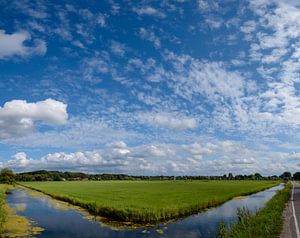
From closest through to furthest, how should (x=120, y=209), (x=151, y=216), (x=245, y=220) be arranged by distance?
(x=245, y=220), (x=151, y=216), (x=120, y=209)

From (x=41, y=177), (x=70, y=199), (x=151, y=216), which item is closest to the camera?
(x=151, y=216)

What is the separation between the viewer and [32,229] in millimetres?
24062

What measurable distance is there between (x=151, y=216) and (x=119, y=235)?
6049 millimetres

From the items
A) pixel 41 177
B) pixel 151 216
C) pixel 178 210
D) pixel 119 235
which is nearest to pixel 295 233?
pixel 119 235

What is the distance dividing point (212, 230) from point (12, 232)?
1356cm

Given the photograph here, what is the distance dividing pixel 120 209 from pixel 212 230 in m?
9.36

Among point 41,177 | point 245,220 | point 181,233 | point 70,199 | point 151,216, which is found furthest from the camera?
point 41,177

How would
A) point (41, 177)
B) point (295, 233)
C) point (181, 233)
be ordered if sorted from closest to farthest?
point (295, 233), point (181, 233), point (41, 177)

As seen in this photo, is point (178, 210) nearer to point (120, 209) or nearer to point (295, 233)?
point (120, 209)

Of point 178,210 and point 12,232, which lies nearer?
point 12,232

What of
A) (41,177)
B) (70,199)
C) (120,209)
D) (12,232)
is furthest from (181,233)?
(41,177)

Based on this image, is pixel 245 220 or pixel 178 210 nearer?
pixel 245 220

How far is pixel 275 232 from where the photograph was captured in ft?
55.3

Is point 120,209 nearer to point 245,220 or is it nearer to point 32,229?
point 32,229
